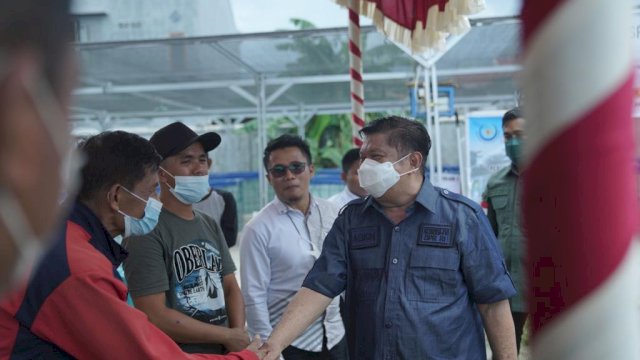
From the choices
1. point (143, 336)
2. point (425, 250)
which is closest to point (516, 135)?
Result: point (425, 250)

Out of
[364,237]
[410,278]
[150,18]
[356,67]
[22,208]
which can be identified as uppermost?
[150,18]

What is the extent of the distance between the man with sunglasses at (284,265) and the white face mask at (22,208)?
104 inches

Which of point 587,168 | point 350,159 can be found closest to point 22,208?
point 587,168

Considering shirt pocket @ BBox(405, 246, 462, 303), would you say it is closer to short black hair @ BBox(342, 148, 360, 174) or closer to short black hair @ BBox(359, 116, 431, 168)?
short black hair @ BBox(359, 116, 431, 168)

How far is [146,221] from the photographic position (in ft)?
8.72

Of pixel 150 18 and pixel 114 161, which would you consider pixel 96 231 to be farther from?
pixel 150 18

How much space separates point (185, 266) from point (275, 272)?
2.25 ft

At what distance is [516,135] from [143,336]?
2.93 m

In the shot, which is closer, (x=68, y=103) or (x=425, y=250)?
(x=68, y=103)

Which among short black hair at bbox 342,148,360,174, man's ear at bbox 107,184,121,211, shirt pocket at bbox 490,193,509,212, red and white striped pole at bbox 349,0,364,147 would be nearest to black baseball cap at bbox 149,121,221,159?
man's ear at bbox 107,184,121,211

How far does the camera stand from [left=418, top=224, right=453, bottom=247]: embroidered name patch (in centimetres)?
256

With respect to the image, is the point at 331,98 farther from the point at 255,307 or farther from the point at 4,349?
the point at 4,349

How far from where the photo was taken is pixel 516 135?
4082 mm

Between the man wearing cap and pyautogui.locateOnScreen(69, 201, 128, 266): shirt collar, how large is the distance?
23.0 inches
